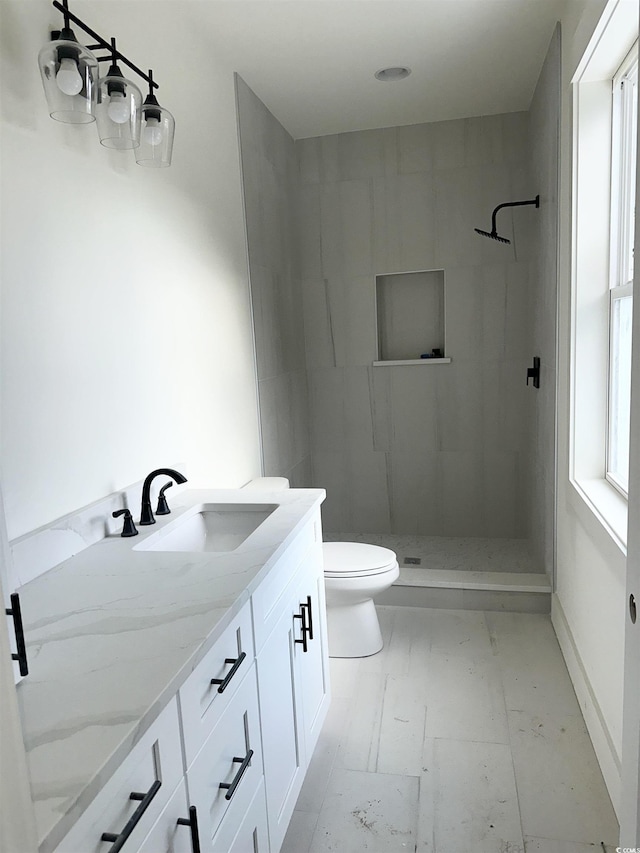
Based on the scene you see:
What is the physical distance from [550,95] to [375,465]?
230 centimetres

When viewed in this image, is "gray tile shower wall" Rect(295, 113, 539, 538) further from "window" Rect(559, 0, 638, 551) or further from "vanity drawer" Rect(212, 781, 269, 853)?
"vanity drawer" Rect(212, 781, 269, 853)

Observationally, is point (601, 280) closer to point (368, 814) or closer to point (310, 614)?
point (310, 614)

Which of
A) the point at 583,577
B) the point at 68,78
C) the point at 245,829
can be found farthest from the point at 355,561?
the point at 68,78

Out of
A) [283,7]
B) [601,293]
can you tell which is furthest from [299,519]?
[283,7]

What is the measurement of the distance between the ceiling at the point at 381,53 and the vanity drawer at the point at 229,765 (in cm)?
243

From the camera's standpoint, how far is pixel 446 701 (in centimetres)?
243

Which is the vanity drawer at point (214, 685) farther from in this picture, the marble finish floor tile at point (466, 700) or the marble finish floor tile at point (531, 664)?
the marble finish floor tile at point (531, 664)

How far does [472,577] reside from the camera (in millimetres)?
3281

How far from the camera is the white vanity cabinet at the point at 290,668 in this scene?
1.56 m

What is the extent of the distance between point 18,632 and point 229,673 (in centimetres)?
49

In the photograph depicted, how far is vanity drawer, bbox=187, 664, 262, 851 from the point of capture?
115cm

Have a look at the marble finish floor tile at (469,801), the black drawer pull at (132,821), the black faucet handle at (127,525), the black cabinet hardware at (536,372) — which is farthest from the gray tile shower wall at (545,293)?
the black drawer pull at (132,821)

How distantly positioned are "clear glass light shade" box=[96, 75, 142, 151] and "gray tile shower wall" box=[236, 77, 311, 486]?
1.40 metres

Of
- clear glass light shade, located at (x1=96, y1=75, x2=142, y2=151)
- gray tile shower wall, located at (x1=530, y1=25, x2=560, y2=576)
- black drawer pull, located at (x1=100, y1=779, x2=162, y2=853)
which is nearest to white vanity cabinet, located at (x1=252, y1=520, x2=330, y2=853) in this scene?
black drawer pull, located at (x1=100, y1=779, x2=162, y2=853)
